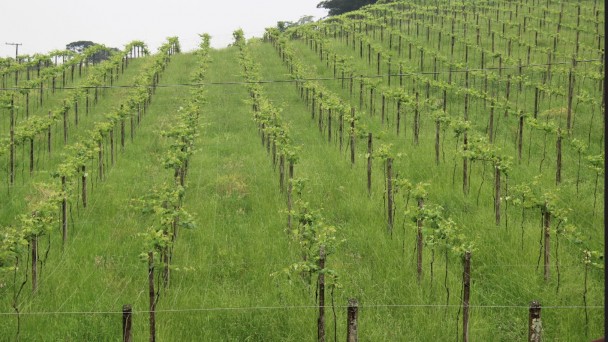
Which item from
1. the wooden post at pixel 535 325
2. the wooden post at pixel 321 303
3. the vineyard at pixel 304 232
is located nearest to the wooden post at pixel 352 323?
the vineyard at pixel 304 232

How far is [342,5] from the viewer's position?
62.8 meters

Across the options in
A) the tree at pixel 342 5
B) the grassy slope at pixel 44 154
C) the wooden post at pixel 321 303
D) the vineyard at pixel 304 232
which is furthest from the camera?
the tree at pixel 342 5

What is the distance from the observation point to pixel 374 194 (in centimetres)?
1273

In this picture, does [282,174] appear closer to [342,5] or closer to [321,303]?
[321,303]

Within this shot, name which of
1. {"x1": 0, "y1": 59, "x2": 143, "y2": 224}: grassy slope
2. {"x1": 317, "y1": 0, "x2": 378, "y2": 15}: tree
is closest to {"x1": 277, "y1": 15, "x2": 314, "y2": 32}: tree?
{"x1": 317, "y1": 0, "x2": 378, "y2": 15}: tree

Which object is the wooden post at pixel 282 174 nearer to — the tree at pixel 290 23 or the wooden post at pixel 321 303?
the wooden post at pixel 321 303

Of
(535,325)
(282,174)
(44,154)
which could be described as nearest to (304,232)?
(535,325)

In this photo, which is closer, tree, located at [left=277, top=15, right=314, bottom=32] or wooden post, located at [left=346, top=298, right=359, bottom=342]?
wooden post, located at [left=346, top=298, right=359, bottom=342]

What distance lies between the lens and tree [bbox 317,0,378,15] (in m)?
61.6

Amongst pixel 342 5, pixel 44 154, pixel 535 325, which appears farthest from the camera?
pixel 342 5

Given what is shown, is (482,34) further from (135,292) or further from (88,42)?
(88,42)

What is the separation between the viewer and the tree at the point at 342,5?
61.6 metres

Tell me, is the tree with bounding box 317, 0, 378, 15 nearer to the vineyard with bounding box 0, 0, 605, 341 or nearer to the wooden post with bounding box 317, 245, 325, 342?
the vineyard with bounding box 0, 0, 605, 341

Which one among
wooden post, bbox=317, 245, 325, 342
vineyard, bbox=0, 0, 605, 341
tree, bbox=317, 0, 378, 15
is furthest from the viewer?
tree, bbox=317, 0, 378, 15
